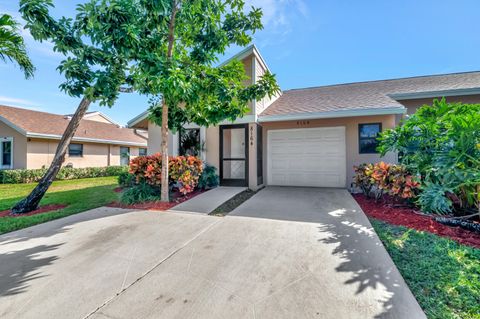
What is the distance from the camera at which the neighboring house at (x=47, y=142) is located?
13930 millimetres

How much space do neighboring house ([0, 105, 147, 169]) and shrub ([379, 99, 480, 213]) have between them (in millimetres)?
14112

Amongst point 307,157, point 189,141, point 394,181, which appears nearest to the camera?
point 394,181

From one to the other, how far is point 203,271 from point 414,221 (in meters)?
4.72

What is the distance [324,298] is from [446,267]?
1.96m

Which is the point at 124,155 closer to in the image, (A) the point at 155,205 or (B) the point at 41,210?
(B) the point at 41,210

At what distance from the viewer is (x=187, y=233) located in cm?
415

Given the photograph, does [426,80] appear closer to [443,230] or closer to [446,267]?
[443,230]

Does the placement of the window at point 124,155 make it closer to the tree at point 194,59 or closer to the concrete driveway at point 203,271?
the tree at point 194,59

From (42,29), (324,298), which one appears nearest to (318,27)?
(42,29)

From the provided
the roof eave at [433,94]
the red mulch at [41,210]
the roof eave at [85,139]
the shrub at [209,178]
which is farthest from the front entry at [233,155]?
the roof eave at [85,139]

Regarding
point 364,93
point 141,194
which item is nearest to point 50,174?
point 141,194

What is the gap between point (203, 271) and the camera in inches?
110

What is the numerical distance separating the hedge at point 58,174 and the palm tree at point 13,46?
7.24m

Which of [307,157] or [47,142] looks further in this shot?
[47,142]
